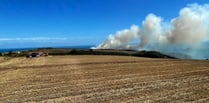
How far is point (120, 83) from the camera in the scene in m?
19.1

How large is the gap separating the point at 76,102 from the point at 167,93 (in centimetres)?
426

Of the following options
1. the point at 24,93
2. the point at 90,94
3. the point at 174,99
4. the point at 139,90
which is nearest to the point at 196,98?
the point at 174,99

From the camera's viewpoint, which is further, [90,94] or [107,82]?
[107,82]

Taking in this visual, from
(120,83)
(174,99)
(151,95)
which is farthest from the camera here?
(120,83)

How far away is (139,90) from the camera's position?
53.6 ft

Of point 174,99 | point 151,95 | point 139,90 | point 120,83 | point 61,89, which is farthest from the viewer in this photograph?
point 120,83

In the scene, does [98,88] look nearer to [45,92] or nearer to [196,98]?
[45,92]

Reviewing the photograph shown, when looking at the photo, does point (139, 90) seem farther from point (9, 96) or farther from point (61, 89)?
point (9, 96)

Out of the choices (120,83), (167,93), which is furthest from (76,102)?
(120,83)

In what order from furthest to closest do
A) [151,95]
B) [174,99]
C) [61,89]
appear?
[61,89]
[151,95]
[174,99]

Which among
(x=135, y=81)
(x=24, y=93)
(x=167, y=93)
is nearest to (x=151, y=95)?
(x=167, y=93)

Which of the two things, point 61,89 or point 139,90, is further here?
point 61,89

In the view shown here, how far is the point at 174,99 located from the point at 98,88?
15.6ft

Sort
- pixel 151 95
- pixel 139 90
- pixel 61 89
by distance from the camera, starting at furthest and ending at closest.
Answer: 1. pixel 61 89
2. pixel 139 90
3. pixel 151 95
